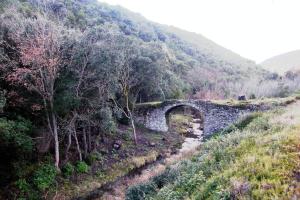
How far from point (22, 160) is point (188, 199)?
12819 millimetres

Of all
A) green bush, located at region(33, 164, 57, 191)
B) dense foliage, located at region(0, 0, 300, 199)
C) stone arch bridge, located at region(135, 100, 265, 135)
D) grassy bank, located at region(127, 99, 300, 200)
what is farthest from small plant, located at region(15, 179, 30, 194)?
stone arch bridge, located at region(135, 100, 265, 135)

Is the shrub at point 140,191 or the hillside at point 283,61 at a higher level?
the hillside at point 283,61

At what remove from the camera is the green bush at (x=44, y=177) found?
1803 centimetres

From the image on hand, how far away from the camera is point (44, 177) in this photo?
1861 cm

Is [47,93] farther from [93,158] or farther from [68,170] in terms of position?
[93,158]

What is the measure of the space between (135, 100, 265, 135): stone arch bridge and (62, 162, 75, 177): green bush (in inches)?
772

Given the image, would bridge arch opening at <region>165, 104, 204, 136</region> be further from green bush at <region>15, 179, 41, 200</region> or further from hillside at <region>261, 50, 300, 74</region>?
hillside at <region>261, 50, 300, 74</region>

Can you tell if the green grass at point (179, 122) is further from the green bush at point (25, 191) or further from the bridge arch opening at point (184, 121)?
the green bush at point (25, 191)

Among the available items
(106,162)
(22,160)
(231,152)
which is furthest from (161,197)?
(106,162)

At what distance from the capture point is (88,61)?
2139 centimetres

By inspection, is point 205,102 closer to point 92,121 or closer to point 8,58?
point 92,121

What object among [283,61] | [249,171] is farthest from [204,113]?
[283,61]

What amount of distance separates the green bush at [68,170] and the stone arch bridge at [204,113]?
19.6 m

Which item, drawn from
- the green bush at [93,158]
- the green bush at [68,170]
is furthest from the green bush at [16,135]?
the green bush at [93,158]
